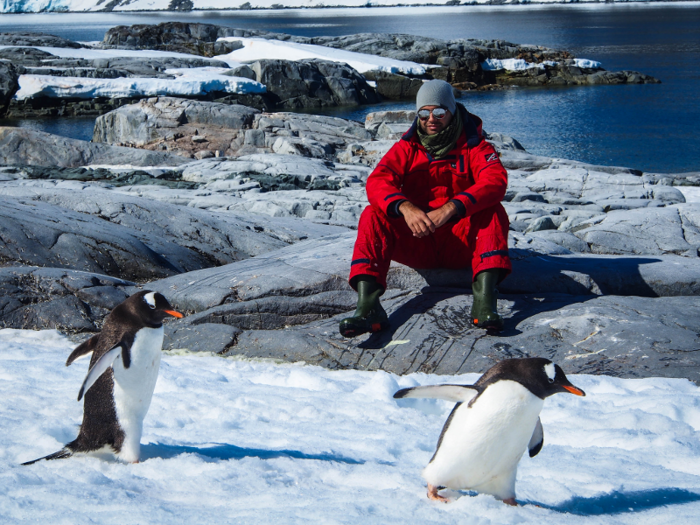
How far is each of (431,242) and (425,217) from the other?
0.51 meters

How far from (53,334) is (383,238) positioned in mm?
2390

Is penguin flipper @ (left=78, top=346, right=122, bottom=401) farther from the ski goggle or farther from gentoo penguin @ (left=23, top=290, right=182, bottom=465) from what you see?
the ski goggle

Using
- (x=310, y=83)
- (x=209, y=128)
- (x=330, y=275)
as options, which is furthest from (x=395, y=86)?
(x=330, y=275)

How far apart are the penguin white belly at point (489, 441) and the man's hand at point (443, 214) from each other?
1662 millimetres

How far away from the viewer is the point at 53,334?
4.50 meters

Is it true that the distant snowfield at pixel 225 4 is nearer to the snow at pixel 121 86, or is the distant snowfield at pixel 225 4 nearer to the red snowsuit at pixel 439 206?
the snow at pixel 121 86

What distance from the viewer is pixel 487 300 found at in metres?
3.88

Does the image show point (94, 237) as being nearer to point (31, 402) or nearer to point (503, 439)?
point (31, 402)

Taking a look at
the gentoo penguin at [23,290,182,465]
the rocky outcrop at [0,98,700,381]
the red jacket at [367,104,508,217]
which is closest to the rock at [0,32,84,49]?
the rocky outcrop at [0,98,700,381]

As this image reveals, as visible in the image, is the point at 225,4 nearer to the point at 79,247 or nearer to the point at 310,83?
the point at 310,83

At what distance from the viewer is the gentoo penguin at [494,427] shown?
2221 mm

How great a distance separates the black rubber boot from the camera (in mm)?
3912

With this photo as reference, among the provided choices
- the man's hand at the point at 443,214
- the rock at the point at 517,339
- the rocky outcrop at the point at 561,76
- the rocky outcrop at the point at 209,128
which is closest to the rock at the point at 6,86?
the rocky outcrop at the point at 209,128

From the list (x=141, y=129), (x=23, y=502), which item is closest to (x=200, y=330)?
(x=23, y=502)
